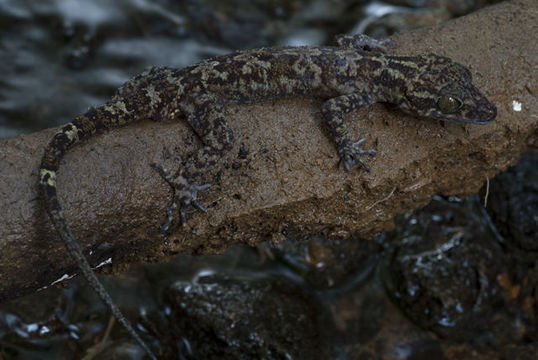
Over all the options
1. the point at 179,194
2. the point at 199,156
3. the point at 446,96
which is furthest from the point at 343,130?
the point at 179,194

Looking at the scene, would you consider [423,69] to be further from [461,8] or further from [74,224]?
[461,8]

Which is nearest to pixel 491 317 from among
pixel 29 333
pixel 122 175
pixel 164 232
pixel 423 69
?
pixel 423 69

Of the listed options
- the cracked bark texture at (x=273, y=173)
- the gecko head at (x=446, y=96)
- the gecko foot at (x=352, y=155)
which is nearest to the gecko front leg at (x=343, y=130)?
the gecko foot at (x=352, y=155)

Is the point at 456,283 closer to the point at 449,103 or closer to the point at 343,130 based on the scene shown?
the point at 449,103

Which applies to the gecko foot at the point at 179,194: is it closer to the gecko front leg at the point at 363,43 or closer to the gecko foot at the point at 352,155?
the gecko foot at the point at 352,155

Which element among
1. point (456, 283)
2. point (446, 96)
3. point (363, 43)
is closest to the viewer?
point (446, 96)

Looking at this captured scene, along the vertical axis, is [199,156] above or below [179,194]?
above

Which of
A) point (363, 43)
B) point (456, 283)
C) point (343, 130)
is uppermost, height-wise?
point (363, 43)
